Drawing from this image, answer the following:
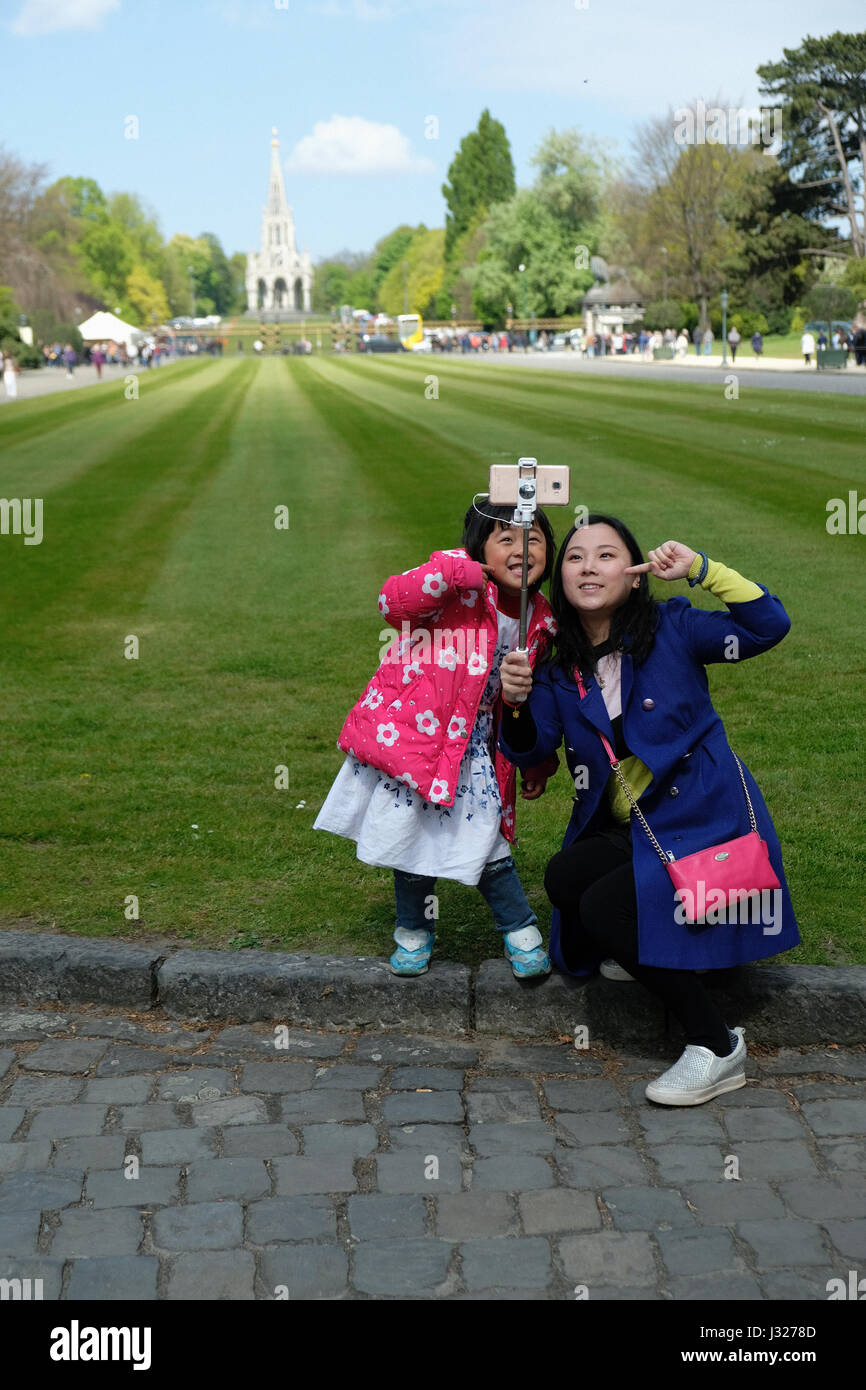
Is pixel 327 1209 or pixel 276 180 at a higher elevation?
pixel 276 180

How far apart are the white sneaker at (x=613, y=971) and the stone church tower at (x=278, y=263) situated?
604ft

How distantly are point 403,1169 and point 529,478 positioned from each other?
1772 millimetres

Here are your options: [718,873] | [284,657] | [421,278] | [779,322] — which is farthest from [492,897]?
[421,278]

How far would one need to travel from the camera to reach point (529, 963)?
4.26 metres

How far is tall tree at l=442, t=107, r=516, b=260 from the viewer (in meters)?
129

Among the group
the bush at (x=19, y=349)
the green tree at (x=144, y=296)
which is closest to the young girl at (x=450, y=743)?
the bush at (x=19, y=349)

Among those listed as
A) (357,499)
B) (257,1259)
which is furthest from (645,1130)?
(357,499)

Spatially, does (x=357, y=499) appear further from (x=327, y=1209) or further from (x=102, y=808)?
(x=327, y=1209)

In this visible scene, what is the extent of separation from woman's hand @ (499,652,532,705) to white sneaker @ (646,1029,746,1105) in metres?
1.09

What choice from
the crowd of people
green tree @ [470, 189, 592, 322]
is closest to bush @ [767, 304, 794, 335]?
the crowd of people

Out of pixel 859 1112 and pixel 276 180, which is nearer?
pixel 859 1112
